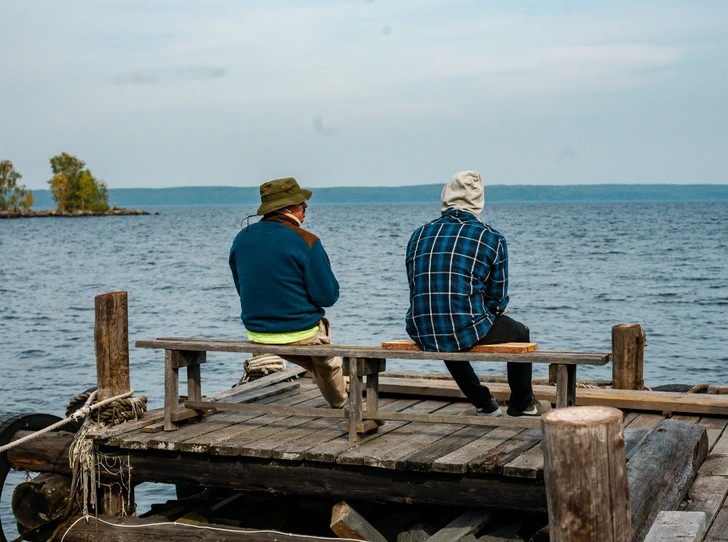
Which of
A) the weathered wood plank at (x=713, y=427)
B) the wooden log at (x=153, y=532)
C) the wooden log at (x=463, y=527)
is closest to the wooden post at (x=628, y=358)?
the weathered wood plank at (x=713, y=427)

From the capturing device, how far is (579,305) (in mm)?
28453

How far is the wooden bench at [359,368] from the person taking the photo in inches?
242

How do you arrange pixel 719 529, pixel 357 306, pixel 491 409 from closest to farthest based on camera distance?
pixel 719 529 < pixel 491 409 < pixel 357 306

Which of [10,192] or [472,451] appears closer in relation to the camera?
[472,451]

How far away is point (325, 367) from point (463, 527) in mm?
1600

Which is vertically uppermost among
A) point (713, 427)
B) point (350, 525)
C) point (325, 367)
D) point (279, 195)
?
point (279, 195)

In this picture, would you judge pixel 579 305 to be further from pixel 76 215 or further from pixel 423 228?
pixel 76 215

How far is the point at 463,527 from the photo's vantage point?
6289 mm

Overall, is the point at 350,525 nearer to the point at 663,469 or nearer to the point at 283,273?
the point at 283,273

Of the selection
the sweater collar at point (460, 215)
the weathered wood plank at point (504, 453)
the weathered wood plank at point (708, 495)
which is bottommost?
the weathered wood plank at point (708, 495)

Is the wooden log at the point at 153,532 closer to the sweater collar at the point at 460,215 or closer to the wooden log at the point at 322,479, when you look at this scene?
the wooden log at the point at 322,479

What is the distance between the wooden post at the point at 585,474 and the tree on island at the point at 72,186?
532ft

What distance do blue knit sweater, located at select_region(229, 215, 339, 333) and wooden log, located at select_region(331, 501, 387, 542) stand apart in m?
1.33

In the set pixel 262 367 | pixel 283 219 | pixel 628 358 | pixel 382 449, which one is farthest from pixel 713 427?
pixel 262 367
